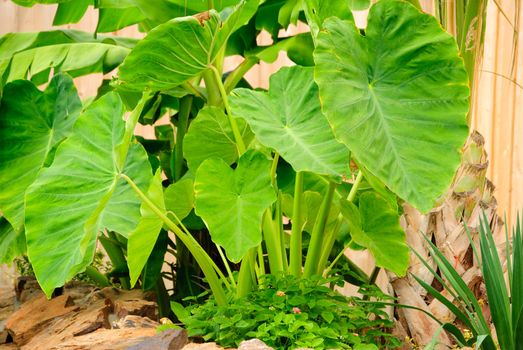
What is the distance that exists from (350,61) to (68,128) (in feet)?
3.51

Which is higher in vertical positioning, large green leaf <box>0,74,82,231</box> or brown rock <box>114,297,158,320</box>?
large green leaf <box>0,74,82,231</box>

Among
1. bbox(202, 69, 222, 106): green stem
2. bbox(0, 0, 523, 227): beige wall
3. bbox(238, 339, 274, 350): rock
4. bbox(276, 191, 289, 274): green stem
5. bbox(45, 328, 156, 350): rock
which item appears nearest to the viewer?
bbox(238, 339, 274, 350): rock

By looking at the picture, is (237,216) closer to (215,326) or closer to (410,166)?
(215,326)

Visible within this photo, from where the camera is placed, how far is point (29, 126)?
101 inches

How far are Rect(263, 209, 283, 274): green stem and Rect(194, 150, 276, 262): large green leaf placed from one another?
0.74ft

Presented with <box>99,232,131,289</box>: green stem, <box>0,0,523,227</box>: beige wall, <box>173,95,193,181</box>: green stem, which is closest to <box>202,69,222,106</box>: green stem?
<box>173,95,193,181</box>: green stem

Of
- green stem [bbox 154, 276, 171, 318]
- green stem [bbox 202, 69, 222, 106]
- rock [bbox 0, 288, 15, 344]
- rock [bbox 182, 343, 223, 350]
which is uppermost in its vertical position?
green stem [bbox 202, 69, 222, 106]

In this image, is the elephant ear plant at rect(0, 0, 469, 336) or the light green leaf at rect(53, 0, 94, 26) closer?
the elephant ear plant at rect(0, 0, 469, 336)

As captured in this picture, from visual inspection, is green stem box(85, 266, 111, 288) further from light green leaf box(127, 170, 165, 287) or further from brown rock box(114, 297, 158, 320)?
light green leaf box(127, 170, 165, 287)

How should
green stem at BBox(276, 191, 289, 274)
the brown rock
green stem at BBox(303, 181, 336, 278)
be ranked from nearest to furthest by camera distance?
green stem at BBox(303, 181, 336, 278), green stem at BBox(276, 191, 289, 274), the brown rock

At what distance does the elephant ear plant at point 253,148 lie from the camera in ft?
5.79

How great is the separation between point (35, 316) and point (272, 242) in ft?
2.93

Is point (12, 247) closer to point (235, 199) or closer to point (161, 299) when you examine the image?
point (161, 299)

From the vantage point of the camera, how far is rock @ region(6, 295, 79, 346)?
2504 mm
